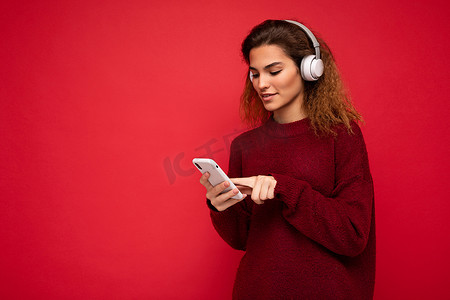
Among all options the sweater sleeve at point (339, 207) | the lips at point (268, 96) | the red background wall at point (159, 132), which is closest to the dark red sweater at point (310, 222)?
the sweater sleeve at point (339, 207)

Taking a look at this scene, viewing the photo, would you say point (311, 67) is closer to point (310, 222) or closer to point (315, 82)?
point (315, 82)

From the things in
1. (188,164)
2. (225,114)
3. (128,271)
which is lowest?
(128,271)

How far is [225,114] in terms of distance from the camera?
73.3 inches

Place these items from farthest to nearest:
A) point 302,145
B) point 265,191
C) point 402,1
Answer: point 402,1, point 302,145, point 265,191

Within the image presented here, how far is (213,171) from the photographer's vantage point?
1039mm

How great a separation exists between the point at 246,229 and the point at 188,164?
65 cm

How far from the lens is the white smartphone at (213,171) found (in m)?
1.01

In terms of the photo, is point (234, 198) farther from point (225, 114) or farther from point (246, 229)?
point (225, 114)

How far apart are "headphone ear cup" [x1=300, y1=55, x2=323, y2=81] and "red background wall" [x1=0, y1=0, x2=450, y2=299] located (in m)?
0.66

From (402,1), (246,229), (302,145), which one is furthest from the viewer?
(402,1)

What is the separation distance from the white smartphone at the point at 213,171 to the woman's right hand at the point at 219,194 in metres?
0.01

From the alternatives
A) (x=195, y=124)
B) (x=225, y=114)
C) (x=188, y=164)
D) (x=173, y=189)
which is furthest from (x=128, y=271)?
(x=225, y=114)

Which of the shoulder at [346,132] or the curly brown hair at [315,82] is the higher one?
the curly brown hair at [315,82]

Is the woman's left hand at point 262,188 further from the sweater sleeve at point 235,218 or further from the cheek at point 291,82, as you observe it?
the cheek at point 291,82
